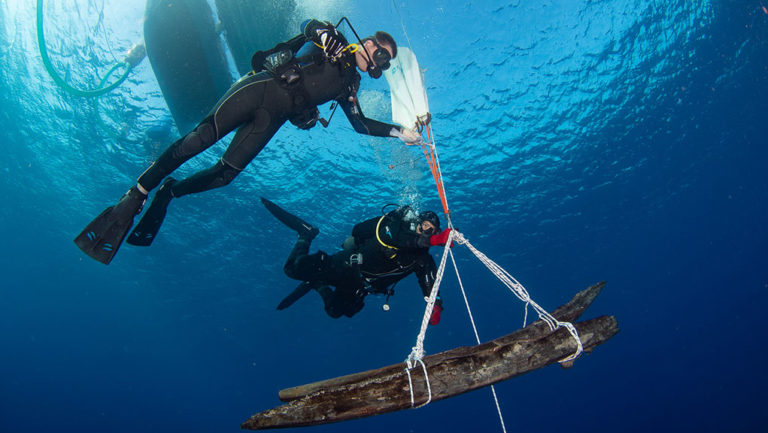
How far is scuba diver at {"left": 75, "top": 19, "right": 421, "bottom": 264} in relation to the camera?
410cm

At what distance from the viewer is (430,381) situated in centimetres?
207

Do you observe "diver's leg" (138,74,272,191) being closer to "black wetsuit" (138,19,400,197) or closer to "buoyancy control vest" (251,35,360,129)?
"black wetsuit" (138,19,400,197)

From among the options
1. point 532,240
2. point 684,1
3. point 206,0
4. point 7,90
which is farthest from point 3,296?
point 684,1

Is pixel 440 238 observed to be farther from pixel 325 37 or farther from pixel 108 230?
pixel 108 230

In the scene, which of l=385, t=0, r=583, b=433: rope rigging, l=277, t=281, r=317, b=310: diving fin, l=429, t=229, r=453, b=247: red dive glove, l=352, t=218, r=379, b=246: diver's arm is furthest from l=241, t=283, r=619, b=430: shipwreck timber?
l=277, t=281, r=317, b=310: diving fin

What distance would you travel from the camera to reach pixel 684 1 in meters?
10.7

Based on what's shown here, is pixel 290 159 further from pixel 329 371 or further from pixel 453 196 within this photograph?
pixel 329 371

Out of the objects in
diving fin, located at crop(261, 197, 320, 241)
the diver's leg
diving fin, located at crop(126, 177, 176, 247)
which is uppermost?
diving fin, located at crop(261, 197, 320, 241)

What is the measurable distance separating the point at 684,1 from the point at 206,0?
1539cm

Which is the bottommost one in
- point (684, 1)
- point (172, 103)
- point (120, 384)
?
point (172, 103)

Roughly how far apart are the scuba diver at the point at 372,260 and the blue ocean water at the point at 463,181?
6215 mm

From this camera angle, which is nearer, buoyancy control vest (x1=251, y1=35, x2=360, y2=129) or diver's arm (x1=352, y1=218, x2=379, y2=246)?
buoyancy control vest (x1=251, y1=35, x2=360, y2=129)

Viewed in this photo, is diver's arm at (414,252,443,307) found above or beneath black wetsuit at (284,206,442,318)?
beneath

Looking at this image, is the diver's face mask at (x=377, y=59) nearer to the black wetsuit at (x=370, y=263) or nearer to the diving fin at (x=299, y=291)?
the black wetsuit at (x=370, y=263)
